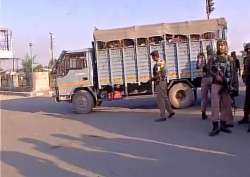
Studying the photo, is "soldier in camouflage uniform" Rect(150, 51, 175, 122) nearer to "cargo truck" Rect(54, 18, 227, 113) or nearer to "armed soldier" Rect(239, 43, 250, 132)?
"armed soldier" Rect(239, 43, 250, 132)

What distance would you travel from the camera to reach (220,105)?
34.5 feet

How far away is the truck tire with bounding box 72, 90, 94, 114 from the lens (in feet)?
56.6

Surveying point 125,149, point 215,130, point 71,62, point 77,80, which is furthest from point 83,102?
point 125,149

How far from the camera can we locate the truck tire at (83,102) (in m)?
17.2

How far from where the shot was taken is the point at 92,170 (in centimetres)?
767

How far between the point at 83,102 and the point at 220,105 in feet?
24.9

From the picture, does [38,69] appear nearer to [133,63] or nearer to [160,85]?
[133,63]

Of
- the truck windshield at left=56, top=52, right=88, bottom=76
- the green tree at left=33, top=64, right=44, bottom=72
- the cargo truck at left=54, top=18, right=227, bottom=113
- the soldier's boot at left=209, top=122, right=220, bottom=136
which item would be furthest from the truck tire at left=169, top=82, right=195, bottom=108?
the green tree at left=33, top=64, right=44, bottom=72

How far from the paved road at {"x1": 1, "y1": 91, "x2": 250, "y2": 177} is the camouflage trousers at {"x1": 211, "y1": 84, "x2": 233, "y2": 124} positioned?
41 centimetres

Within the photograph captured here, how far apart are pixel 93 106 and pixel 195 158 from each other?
9626 millimetres

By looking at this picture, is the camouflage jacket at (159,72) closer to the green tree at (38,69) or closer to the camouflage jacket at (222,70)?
the camouflage jacket at (222,70)

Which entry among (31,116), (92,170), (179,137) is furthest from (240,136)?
(31,116)

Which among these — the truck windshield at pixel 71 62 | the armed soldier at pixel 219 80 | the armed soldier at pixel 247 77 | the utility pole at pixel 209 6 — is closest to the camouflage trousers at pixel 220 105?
the armed soldier at pixel 219 80

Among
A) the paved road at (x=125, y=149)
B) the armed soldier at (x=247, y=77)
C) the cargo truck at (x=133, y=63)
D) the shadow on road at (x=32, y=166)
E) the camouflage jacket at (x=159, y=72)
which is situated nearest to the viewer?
the paved road at (x=125, y=149)
